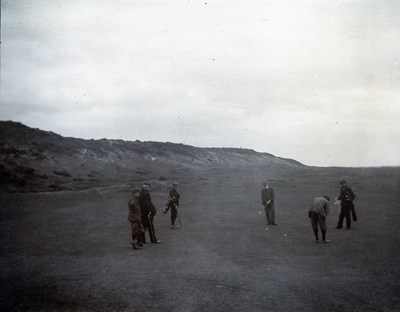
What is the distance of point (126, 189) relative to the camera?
1411 inches

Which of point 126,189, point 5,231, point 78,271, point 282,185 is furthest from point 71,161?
point 78,271

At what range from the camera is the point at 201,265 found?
1042cm

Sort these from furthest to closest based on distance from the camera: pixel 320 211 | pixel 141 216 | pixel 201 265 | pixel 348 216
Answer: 1. pixel 348 216
2. pixel 141 216
3. pixel 320 211
4. pixel 201 265

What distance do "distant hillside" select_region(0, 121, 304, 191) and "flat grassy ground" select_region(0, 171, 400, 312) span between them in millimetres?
19284

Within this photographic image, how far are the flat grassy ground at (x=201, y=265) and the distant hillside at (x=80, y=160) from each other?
19.3 m

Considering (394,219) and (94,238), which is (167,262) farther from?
(394,219)

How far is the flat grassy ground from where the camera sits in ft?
24.9

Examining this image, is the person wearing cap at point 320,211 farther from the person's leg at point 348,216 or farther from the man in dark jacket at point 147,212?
the man in dark jacket at point 147,212

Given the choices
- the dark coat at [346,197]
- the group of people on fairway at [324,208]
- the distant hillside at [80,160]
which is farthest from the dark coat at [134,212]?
the distant hillside at [80,160]

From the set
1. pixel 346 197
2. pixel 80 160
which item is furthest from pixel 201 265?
pixel 80 160

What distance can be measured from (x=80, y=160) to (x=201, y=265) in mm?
53930

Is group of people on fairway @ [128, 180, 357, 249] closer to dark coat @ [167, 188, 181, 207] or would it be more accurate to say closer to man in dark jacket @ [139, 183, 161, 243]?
man in dark jacket @ [139, 183, 161, 243]

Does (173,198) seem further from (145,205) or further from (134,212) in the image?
(134,212)

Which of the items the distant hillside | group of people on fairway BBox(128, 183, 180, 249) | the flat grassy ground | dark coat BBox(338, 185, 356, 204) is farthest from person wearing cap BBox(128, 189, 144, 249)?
the distant hillside
